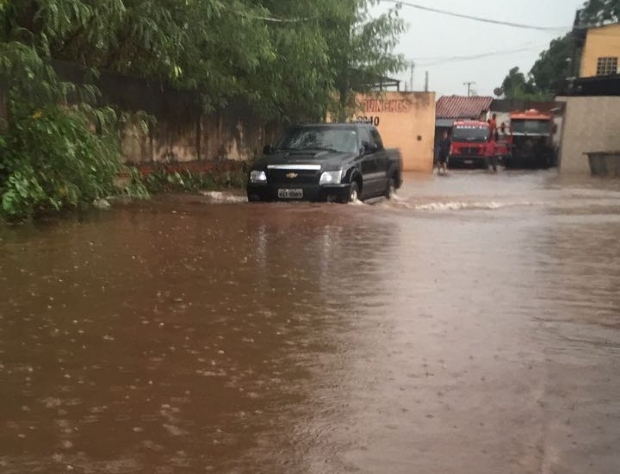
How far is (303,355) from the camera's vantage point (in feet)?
16.5

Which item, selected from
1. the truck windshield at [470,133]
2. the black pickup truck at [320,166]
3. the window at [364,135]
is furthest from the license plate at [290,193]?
the truck windshield at [470,133]

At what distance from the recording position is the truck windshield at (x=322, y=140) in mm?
14727

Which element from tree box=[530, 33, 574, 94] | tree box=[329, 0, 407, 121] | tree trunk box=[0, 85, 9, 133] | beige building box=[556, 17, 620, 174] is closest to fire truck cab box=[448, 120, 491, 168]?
beige building box=[556, 17, 620, 174]

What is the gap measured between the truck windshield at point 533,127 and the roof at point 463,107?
62.6 feet

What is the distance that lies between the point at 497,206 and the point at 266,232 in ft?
23.1

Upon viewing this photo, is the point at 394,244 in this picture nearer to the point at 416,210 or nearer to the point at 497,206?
the point at 416,210

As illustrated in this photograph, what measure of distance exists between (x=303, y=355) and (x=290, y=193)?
8.99m

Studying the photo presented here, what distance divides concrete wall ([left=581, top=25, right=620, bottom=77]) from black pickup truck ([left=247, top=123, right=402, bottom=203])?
117 ft

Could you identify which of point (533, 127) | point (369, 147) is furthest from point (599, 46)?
point (369, 147)

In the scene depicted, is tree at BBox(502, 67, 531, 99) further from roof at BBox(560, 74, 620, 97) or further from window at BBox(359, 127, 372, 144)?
window at BBox(359, 127, 372, 144)

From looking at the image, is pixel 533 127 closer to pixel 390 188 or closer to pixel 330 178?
pixel 390 188

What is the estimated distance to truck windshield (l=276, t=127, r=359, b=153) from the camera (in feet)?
48.3

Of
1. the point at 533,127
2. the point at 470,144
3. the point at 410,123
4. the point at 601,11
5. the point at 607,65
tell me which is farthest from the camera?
the point at 601,11

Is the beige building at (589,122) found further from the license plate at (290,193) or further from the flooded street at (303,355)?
the flooded street at (303,355)
